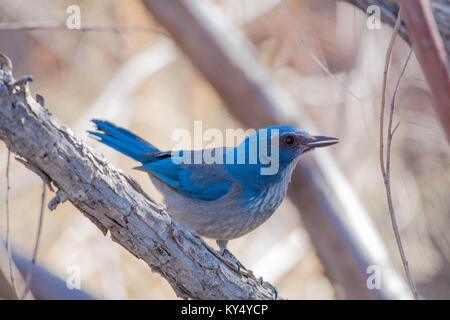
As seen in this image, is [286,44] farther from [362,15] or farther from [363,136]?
[362,15]

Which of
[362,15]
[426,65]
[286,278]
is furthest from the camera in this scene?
[286,278]

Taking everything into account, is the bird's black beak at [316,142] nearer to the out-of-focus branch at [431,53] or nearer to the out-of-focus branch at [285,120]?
the out-of-focus branch at [285,120]

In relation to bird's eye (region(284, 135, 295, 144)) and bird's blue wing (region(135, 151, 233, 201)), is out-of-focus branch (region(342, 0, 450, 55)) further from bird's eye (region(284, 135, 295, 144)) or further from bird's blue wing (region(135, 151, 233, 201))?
bird's blue wing (region(135, 151, 233, 201))

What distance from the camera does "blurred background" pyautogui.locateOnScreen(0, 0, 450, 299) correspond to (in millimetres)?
6316

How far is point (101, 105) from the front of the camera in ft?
20.8

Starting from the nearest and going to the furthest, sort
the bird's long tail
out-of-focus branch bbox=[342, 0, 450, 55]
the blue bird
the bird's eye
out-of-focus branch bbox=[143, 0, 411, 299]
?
out-of-focus branch bbox=[342, 0, 450, 55]
the blue bird
the bird's eye
the bird's long tail
out-of-focus branch bbox=[143, 0, 411, 299]

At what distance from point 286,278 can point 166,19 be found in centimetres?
393

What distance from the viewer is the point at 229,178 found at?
149 inches

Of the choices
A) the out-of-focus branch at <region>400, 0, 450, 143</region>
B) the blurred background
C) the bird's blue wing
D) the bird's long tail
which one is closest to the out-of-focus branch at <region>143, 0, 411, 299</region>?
the blurred background

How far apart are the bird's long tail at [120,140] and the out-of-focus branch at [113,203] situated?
1499mm

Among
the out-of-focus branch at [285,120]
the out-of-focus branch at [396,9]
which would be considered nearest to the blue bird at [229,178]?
the out-of-focus branch at [396,9]

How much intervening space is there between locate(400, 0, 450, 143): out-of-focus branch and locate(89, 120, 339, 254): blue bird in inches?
89.0

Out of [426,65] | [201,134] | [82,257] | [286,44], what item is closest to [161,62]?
[201,134]
